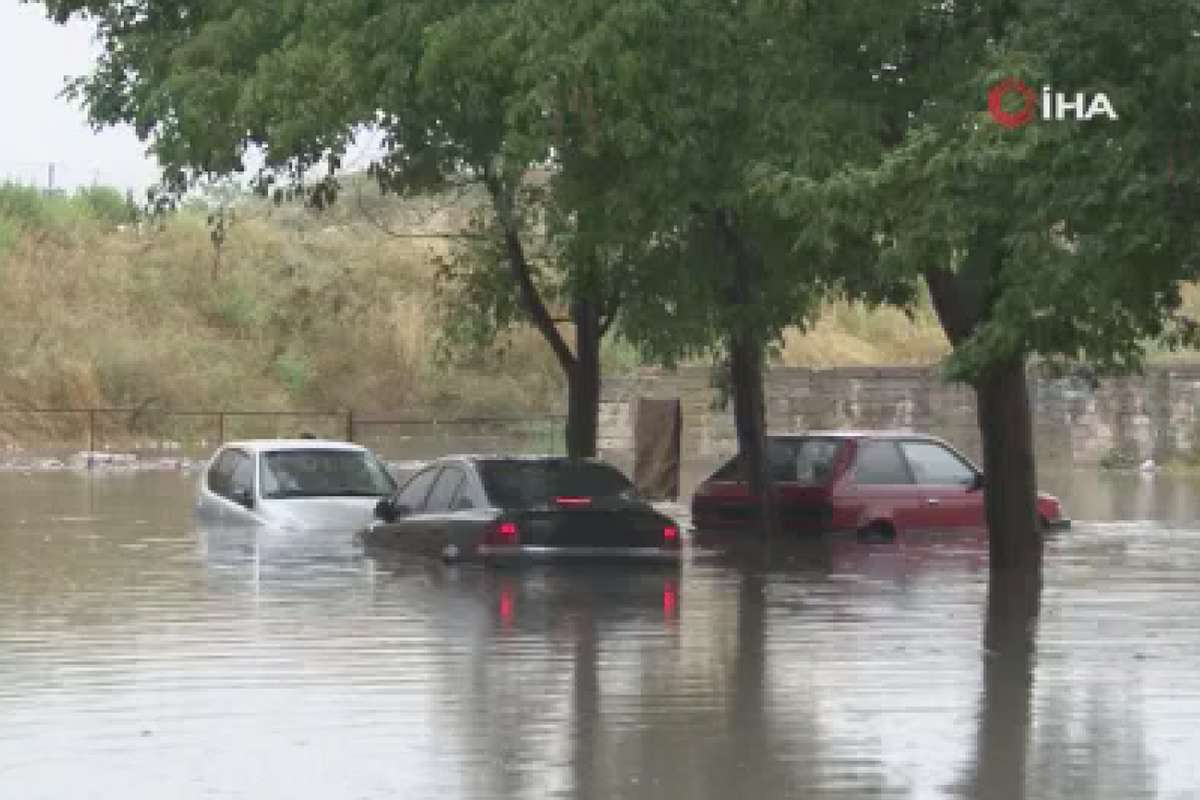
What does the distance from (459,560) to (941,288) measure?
5284 millimetres

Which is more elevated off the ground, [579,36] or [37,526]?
[579,36]

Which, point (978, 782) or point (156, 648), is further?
point (156, 648)

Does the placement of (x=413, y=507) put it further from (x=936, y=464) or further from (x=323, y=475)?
(x=936, y=464)

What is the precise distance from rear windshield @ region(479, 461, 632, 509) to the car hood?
3.96m

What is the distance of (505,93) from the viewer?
23812 mm

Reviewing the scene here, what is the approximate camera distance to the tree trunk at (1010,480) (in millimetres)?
25078

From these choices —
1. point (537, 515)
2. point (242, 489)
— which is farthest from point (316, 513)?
point (537, 515)

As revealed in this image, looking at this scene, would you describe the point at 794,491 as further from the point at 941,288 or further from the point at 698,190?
the point at 698,190

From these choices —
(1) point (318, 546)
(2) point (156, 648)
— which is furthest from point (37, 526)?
(2) point (156, 648)

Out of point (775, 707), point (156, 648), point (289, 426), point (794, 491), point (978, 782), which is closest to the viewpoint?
point (978, 782)

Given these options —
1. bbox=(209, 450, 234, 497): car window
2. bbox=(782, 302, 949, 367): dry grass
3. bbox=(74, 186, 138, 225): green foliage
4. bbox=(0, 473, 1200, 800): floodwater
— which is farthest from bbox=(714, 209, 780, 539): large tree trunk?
bbox=(74, 186, 138, 225): green foliage

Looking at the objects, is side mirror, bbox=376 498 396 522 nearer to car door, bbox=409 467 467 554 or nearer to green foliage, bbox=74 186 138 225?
car door, bbox=409 467 467 554

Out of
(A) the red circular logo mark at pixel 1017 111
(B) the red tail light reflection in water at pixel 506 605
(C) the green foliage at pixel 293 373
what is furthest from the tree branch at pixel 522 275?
(C) the green foliage at pixel 293 373

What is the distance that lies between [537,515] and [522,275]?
32.5 feet
